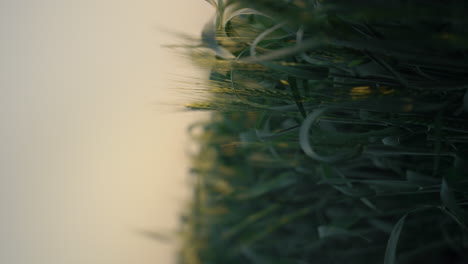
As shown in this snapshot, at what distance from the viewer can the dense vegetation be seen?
142 mm

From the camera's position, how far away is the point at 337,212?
35 cm

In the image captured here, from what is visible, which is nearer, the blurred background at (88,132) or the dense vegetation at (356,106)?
the dense vegetation at (356,106)

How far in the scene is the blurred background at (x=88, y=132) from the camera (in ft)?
1.75

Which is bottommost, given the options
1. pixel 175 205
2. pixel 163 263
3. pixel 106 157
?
pixel 163 263

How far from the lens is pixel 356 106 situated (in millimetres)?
167

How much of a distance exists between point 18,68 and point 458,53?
0.55 meters

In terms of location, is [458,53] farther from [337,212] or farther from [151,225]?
[151,225]

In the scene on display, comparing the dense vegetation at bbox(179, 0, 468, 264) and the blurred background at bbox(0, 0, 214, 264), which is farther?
the blurred background at bbox(0, 0, 214, 264)

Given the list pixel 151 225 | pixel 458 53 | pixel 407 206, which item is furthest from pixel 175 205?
pixel 458 53

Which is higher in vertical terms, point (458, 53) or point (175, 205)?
point (458, 53)

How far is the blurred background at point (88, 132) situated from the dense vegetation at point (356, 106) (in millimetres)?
286

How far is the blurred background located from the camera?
0.53 m

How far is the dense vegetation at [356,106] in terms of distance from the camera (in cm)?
14

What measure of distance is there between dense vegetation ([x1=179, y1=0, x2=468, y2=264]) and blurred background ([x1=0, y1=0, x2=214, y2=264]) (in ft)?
0.94
